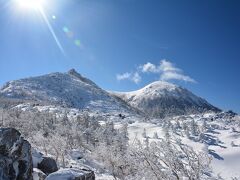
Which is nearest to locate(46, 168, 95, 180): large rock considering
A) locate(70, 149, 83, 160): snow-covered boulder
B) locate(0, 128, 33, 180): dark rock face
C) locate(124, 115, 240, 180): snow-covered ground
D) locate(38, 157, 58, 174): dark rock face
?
locate(0, 128, 33, 180): dark rock face

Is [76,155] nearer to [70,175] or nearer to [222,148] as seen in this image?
[70,175]

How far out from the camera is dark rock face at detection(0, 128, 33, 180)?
26.0 m

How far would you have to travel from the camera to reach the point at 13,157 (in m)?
26.9

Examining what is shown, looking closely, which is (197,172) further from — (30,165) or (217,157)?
(217,157)

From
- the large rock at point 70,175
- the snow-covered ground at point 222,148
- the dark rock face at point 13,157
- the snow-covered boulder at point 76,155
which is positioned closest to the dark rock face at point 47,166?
the dark rock face at point 13,157

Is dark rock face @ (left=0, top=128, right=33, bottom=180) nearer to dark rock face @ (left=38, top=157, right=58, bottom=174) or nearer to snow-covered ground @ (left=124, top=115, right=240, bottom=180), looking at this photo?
dark rock face @ (left=38, top=157, right=58, bottom=174)

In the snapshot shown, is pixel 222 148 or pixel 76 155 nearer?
pixel 76 155

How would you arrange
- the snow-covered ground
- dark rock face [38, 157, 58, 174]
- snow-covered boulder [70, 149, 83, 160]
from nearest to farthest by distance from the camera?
A: dark rock face [38, 157, 58, 174] → snow-covered boulder [70, 149, 83, 160] → the snow-covered ground

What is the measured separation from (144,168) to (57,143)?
41491 millimetres

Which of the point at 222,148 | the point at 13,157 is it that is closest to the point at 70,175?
the point at 13,157

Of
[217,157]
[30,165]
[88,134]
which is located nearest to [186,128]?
[217,157]

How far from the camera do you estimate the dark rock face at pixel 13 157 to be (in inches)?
1022

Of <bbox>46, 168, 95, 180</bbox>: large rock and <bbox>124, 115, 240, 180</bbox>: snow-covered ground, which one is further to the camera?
<bbox>124, 115, 240, 180</bbox>: snow-covered ground

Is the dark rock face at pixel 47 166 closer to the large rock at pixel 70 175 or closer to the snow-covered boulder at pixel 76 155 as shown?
the large rock at pixel 70 175
